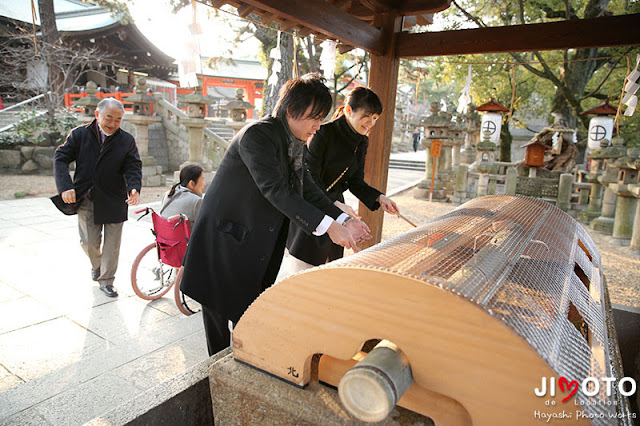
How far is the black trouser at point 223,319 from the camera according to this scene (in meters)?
2.23

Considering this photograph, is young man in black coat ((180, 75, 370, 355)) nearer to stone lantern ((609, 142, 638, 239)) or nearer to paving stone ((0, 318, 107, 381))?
paving stone ((0, 318, 107, 381))

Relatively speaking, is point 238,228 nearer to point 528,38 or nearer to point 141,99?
point 528,38

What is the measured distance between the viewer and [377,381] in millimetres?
1028

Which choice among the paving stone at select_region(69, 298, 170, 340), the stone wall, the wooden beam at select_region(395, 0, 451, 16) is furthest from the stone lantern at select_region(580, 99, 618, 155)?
the stone wall

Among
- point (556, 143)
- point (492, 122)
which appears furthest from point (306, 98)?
point (556, 143)

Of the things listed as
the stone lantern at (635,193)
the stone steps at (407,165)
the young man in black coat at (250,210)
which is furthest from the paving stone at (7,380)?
the stone steps at (407,165)

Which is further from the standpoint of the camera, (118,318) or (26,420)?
(118,318)

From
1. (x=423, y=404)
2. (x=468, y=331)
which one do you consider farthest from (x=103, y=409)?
(x=468, y=331)

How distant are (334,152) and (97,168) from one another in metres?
2.38

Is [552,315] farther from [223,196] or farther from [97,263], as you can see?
[97,263]

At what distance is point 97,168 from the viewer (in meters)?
3.94

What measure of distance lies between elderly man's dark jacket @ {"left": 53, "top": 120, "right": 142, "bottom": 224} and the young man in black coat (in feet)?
7.64

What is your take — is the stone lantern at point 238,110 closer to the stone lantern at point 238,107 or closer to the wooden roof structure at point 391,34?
the stone lantern at point 238,107

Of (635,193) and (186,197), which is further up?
(186,197)
